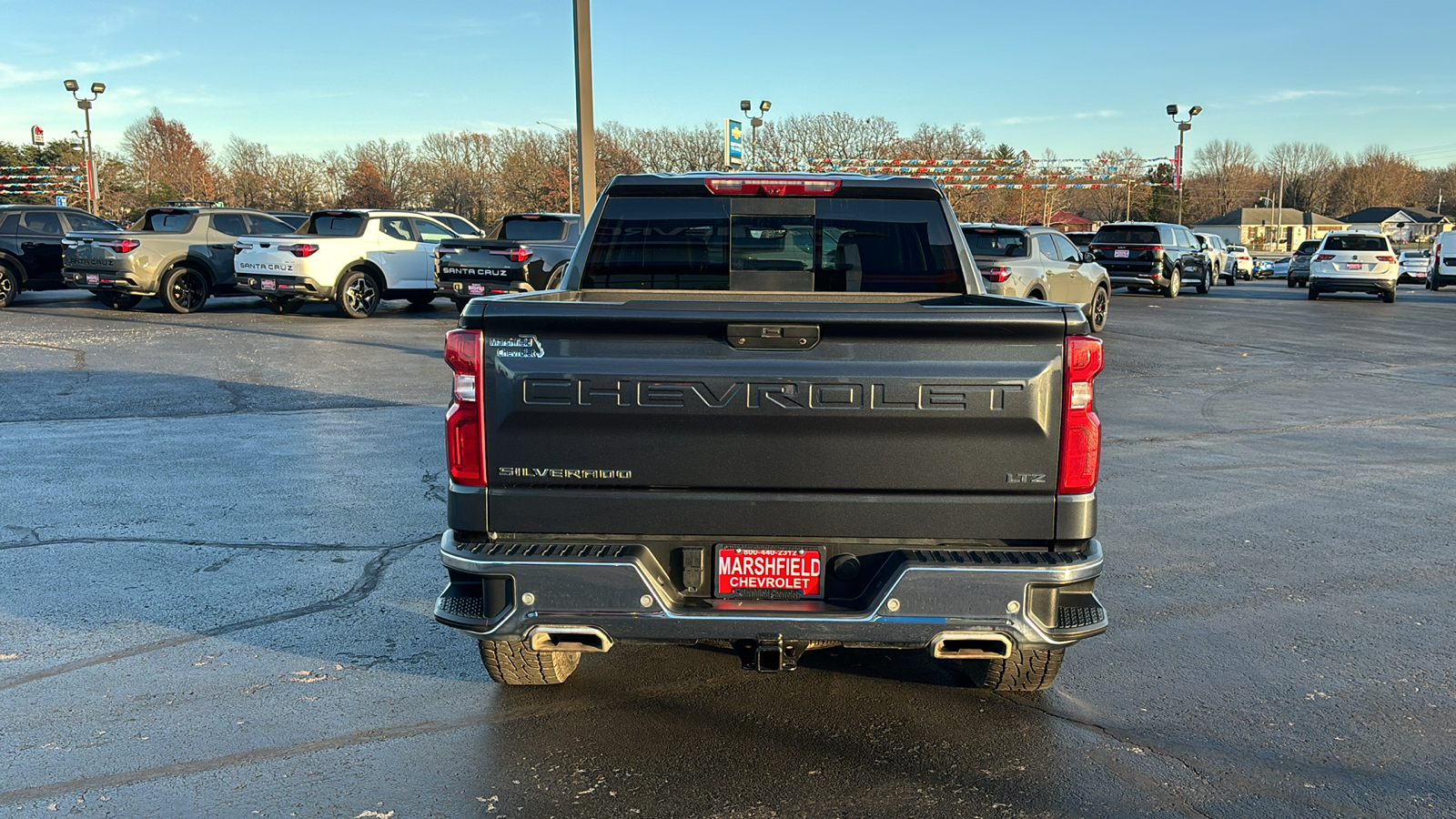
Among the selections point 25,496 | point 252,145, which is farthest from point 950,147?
point 25,496

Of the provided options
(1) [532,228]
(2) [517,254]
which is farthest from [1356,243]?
(2) [517,254]

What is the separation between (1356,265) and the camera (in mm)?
28703

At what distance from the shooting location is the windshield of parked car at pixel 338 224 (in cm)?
1942

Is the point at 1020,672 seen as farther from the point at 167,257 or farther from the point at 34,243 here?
the point at 34,243

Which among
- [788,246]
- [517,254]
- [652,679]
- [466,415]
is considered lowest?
[652,679]

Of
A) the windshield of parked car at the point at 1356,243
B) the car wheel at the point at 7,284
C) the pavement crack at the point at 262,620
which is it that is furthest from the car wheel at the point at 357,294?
the windshield of parked car at the point at 1356,243

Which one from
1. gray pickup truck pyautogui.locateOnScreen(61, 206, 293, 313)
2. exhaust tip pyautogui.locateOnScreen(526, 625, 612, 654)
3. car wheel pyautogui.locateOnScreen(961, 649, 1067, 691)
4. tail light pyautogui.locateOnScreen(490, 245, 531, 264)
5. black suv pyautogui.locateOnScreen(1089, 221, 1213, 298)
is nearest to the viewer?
exhaust tip pyautogui.locateOnScreen(526, 625, 612, 654)

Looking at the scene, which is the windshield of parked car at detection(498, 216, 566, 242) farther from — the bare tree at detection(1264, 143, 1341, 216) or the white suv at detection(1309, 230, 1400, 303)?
the bare tree at detection(1264, 143, 1341, 216)

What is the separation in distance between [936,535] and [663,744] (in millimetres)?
1158

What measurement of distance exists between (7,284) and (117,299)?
7.36 feet

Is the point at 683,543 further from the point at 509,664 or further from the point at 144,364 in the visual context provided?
the point at 144,364

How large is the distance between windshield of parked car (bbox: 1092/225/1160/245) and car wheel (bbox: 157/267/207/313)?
20.0 metres

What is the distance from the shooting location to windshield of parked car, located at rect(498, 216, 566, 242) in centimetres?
1919

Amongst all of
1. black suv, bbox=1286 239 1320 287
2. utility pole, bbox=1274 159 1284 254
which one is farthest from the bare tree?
black suv, bbox=1286 239 1320 287
